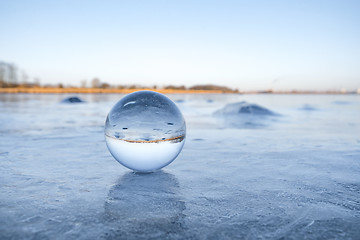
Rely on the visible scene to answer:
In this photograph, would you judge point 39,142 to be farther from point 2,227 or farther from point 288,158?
point 288,158

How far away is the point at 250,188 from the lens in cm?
257

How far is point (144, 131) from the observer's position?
2.66m

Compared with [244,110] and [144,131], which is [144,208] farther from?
[244,110]

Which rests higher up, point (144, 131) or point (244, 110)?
point (144, 131)

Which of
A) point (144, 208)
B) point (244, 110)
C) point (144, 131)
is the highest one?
point (144, 131)

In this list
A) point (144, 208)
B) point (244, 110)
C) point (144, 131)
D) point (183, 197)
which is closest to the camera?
point (144, 208)

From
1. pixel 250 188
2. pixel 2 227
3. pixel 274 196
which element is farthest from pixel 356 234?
pixel 2 227

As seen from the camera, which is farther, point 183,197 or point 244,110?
point 244,110

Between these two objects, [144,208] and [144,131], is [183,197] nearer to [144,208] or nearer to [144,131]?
[144,208]

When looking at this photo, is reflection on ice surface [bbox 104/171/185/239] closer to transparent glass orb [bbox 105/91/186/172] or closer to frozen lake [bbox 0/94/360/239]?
frozen lake [bbox 0/94/360/239]

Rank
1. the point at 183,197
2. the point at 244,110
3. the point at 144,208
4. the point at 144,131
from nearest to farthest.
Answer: the point at 144,208
the point at 183,197
the point at 144,131
the point at 244,110

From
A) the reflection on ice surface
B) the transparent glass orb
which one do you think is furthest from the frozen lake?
the transparent glass orb

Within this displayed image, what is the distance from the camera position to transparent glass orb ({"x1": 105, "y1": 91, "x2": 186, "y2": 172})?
2684mm

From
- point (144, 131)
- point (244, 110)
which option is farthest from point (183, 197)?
point (244, 110)
